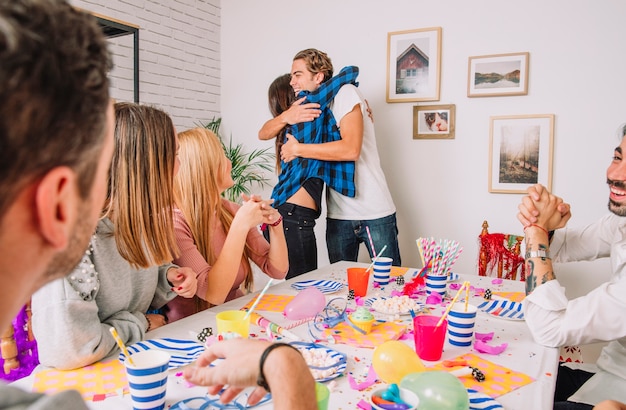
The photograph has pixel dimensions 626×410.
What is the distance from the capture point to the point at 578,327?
1.28 m

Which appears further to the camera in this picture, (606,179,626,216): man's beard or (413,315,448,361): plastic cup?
(606,179,626,216): man's beard

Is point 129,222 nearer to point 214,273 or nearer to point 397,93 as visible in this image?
Result: point 214,273

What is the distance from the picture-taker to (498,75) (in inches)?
118

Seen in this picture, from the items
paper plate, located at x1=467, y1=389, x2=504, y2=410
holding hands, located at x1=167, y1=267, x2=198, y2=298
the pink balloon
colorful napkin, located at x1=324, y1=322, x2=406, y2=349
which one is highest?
holding hands, located at x1=167, y1=267, x2=198, y2=298

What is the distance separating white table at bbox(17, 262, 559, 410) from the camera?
990 millimetres

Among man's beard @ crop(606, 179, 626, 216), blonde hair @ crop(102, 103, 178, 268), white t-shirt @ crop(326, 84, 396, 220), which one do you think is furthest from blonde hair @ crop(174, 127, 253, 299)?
man's beard @ crop(606, 179, 626, 216)

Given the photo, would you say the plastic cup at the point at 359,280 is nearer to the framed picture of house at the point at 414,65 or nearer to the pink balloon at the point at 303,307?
the pink balloon at the point at 303,307

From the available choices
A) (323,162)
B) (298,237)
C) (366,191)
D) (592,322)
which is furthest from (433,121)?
(592,322)

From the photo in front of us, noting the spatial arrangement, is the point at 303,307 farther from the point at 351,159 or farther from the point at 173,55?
the point at 173,55

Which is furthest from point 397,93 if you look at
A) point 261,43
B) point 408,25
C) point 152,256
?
point 152,256

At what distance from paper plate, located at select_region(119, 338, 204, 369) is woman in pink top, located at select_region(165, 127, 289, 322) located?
397 millimetres

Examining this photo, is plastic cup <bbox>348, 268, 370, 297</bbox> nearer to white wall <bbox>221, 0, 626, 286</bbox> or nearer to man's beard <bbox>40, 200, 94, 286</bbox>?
man's beard <bbox>40, 200, 94, 286</bbox>

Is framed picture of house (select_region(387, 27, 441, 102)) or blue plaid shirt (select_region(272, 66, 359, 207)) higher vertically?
framed picture of house (select_region(387, 27, 441, 102))

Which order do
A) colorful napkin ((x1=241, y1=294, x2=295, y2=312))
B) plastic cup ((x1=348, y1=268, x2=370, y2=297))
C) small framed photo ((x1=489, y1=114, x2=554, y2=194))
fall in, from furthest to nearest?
small framed photo ((x1=489, y1=114, x2=554, y2=194)), plastic cup ((x1=348, y1=268, x2=370, y2=297)), colorful napkin ((x1=241, y1=294, x2=295, y2=312))
